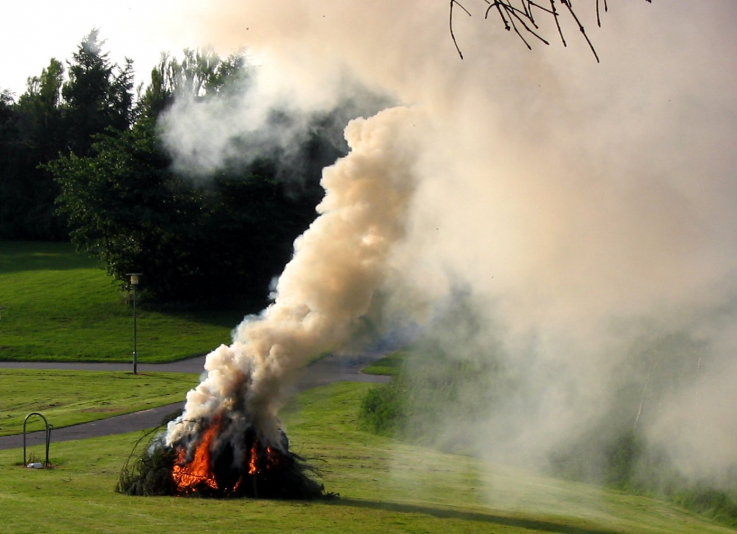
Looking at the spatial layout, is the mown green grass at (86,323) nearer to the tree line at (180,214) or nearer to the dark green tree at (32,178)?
the tree line at (180,214)

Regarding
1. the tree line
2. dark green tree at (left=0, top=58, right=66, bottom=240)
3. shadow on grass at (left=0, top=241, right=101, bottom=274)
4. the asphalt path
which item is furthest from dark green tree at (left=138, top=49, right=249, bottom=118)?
dark green tree at (left=0, top=58, right=66, bottom=240)

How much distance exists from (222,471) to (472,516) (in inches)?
204

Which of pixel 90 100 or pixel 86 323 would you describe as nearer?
pixel 86 323

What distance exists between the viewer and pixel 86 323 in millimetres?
66625

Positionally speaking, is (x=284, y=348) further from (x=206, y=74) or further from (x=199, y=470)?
(x=206, y=74)

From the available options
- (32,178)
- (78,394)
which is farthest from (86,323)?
(32,178)

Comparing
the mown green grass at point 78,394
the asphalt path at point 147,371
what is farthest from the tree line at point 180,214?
the mown green grass at point 78,394

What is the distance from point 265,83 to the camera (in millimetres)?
24766

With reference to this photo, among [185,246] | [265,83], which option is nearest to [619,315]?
[265,83]

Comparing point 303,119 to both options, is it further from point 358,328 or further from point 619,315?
point 619,315

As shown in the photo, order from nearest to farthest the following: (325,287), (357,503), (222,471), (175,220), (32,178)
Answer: (357,503) < (222,471) < (325,287) < (175,220) < (32,178)

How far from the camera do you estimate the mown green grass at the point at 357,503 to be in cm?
1536

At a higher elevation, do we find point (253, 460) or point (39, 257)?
point (39, 257)

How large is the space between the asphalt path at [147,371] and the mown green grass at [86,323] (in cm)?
215
